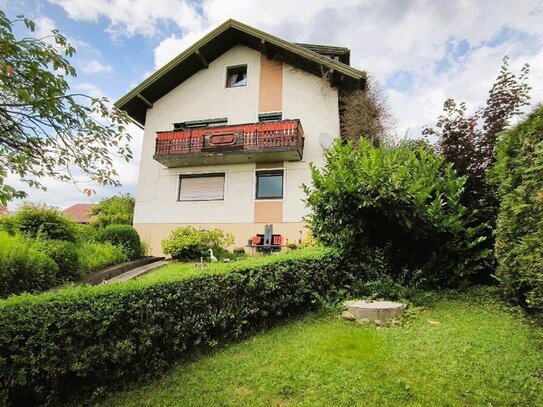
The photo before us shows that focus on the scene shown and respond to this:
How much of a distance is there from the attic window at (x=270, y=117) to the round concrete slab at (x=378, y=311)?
11639 mm

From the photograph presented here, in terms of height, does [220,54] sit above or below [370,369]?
above

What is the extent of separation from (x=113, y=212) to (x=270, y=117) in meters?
9.63

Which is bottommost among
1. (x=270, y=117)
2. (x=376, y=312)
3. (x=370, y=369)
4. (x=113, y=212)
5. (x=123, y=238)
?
(x=370, y=369)

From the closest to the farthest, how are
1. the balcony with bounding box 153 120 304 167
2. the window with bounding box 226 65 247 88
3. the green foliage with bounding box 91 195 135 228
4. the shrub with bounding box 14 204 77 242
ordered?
the shrub with bounding box 14 204 77 242
the balcony with bounding box 153 120 304 167
the green foliage with bounding box 91 195 135 228
the window with bounding box 226 65 247 88

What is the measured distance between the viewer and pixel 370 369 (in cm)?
383

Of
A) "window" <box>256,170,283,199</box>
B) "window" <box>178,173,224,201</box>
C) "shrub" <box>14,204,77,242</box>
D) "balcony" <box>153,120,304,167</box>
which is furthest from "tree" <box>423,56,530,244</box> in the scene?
"shrub" <box>14,204,77,242</box>

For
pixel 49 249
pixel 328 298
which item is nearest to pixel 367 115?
pixel 328 298

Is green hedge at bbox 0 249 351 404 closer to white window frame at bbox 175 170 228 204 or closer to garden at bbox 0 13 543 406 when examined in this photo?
garden at bbox 0 13 543 406

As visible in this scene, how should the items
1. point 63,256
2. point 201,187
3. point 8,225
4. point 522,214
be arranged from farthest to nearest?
point 201,187 < point 8,225 < point 63,256 < point 522,214

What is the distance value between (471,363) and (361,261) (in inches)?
154

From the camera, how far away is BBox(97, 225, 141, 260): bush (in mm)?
12180

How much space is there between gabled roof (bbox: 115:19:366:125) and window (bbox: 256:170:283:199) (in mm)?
5214

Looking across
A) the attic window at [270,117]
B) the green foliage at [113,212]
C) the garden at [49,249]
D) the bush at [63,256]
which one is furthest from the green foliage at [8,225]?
the attic window at [270,117]

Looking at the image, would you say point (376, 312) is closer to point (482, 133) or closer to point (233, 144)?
point (482, 133)
